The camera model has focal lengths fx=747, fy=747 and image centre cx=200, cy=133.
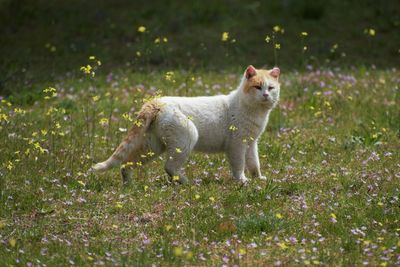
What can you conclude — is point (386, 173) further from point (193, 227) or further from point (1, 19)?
point (1, 19)

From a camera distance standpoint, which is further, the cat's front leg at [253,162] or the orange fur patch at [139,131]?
the cat's front leg at [253,162]

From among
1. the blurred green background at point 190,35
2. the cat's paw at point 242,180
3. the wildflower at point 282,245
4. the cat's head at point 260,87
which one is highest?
the cat's head at point 260,87

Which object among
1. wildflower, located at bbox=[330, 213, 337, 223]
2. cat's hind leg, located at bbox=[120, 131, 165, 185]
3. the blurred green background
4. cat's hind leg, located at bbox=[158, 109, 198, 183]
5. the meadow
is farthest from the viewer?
the blurred green background

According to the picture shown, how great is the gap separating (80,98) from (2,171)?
4004 mm

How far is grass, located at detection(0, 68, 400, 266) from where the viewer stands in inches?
238

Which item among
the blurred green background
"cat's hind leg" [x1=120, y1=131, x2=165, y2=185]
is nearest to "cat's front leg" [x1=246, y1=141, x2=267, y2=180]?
"cat's hind leg" [x1=120, y1=131, x2=165, y2=185]

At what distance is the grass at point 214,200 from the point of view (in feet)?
19.8

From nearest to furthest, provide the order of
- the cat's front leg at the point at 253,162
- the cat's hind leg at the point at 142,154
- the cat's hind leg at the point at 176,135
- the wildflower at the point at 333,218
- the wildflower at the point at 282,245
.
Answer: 1. the wildflower at the point at 282,245
2. the wildflower at the point at 333,218
3. the cat's hind leg at the point at 176,135
4. the cat's hind leg at the point at 142,154
5. the cat's front leg at the point at 253,162

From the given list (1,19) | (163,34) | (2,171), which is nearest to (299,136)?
(2,171)

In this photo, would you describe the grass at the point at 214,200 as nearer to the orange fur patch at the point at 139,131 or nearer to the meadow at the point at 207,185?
the meadow at the point at 207,185

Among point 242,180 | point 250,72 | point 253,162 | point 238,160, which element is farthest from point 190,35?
point 242,180

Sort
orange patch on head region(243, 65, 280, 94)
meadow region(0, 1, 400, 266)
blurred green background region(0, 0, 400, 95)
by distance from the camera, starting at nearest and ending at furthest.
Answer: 1. meadow region(0, 1, 400, 266)
2. orange patch on head region(243, 65, 280, 94)
3. blurred green background region(0, 0, 400, 95)

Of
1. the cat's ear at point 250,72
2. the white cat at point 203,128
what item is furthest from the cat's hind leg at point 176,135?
the cat's ear at point 250,72

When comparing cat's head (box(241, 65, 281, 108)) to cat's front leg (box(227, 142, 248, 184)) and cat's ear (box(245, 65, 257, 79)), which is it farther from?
cat's front leg (box(227, 142, 248, 184))
